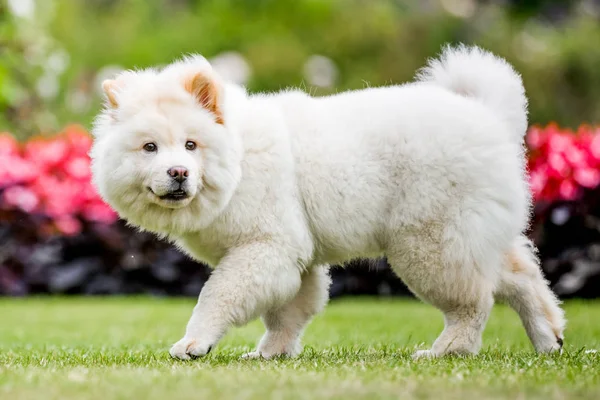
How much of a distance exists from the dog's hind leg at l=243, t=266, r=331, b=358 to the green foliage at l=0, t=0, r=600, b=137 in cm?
1296

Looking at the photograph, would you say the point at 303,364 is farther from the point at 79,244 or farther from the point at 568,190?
the point at 79,244

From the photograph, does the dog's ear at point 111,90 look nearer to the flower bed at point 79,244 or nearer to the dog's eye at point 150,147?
the dog's eye at point 150,147

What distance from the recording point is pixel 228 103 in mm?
4754

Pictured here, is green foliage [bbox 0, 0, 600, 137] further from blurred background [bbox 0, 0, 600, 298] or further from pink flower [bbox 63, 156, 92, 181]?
pink flower [bbox 63, 156, 92, 181]

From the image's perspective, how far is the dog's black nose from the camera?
14.1 ft

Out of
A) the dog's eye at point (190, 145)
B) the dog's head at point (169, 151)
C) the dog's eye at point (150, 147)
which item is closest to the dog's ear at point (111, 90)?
the dog's head at point (169, 151)

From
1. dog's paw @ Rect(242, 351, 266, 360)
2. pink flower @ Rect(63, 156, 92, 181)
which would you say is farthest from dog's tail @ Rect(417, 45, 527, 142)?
pink flower @ Rect(63, 156, 92, 181)

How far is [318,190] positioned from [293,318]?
750mm

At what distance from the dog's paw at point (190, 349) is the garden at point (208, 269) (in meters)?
0.09

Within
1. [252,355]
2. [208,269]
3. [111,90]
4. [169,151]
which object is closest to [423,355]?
[252,355]

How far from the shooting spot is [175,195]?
441 cm

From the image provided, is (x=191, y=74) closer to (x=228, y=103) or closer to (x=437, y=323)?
(x=228, y=103)

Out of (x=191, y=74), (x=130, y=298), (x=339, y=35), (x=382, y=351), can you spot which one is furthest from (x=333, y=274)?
(x=339, y=35)

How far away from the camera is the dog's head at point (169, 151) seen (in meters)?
4.40
